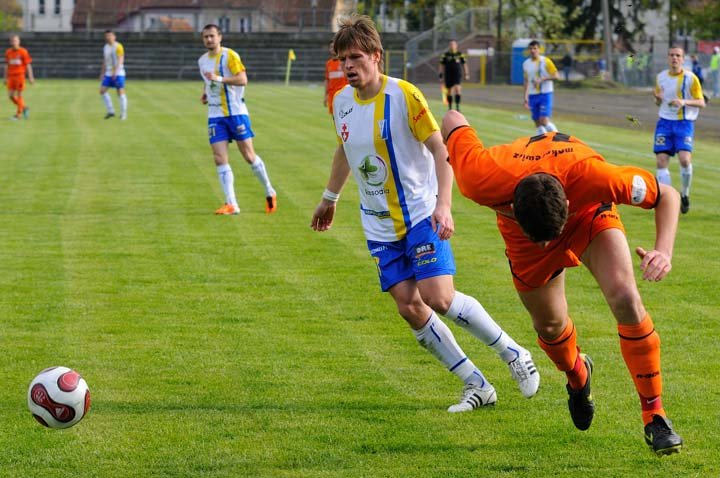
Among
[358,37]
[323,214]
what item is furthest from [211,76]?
[358,37]

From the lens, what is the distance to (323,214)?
7254 millimetres

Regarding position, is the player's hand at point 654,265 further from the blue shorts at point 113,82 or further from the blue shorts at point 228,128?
the blue shorts at point 113,82

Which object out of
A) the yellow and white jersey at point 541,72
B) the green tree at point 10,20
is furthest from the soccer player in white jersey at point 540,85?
the green tree at point 10,20

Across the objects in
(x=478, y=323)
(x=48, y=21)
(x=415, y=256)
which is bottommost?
(x=478, y=323)

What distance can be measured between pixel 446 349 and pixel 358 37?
5.93 feet

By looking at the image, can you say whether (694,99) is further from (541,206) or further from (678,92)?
(541,206)

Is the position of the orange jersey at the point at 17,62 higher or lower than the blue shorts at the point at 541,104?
higher

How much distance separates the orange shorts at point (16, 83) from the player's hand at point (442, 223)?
27.3 meters

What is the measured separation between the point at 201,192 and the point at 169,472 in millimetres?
11850

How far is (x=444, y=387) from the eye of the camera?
703 cm

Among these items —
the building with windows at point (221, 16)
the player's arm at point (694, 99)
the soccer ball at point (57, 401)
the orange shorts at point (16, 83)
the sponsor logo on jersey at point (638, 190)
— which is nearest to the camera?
the sponsor logo on jersey at point (638, 190)

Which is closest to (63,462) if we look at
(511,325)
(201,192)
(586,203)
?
(586,203)

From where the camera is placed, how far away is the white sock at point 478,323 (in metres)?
6.57

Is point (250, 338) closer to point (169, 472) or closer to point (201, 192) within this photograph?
point (169, 472)
